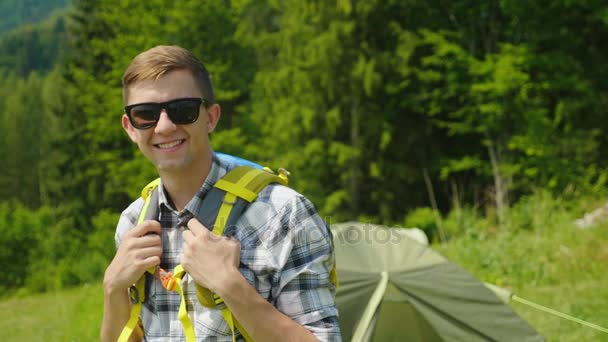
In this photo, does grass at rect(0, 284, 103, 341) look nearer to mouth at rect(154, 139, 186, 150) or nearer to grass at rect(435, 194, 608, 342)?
grass at rect(435, 194, 608, 342)

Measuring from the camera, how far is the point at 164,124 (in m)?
1.55

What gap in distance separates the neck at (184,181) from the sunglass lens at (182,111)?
120 mm

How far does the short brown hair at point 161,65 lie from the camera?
1.53 meters

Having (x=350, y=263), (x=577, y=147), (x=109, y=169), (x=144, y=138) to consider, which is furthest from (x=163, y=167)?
(x=109, y=169)

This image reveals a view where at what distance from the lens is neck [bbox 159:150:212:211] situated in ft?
5.32

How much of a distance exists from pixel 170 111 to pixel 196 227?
304 mm

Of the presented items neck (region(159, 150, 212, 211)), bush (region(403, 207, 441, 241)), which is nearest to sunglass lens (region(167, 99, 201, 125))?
neck (region(159, 150, 212, 211))

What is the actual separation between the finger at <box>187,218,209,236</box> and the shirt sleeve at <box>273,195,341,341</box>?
18 centimetres

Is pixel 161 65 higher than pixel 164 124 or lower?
higher

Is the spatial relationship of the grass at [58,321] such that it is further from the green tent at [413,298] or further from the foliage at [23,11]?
the foliage at [23,11]

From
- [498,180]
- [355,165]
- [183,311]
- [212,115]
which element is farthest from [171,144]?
[355,165]

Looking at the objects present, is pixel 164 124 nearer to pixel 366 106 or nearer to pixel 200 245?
pixel 200 245

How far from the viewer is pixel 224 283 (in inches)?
54.2

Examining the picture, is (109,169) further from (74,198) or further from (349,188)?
(349,188)
